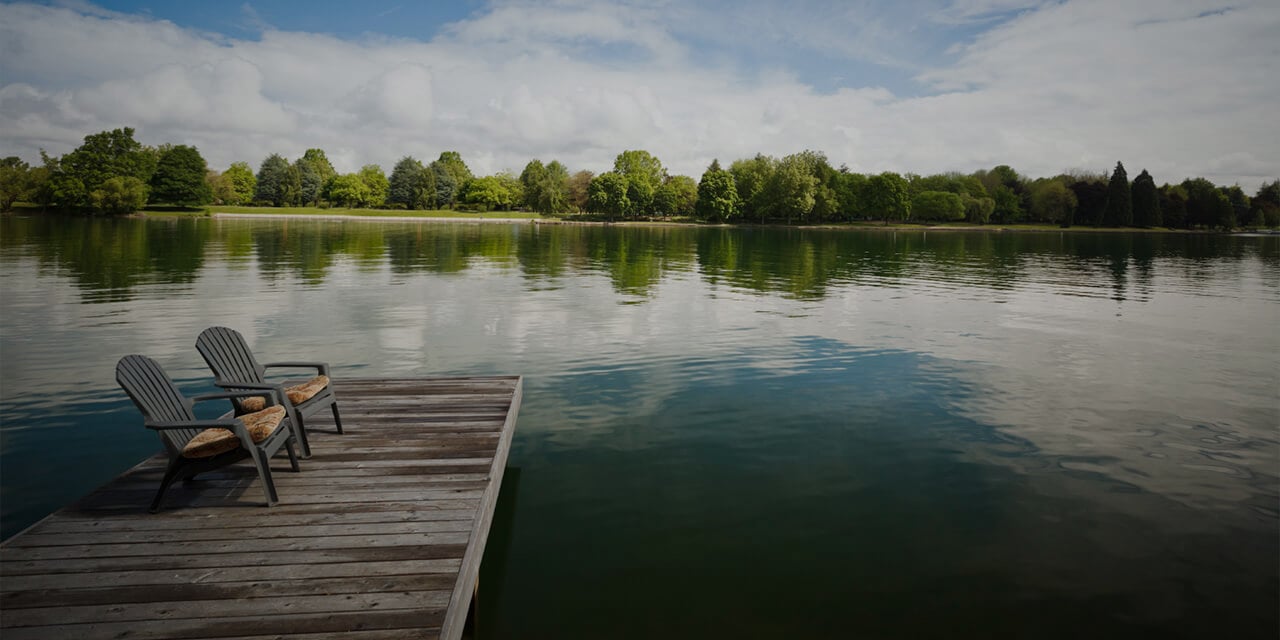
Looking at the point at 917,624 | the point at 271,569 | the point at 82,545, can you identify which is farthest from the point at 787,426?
the point at 82,545

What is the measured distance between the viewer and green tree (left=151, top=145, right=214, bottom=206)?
103 meters

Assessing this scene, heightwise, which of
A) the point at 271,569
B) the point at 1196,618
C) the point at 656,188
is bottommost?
the point at 1196,618

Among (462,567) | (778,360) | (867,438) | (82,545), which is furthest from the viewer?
(778,360)

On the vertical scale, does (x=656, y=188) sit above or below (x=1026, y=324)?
above

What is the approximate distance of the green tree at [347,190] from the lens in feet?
444

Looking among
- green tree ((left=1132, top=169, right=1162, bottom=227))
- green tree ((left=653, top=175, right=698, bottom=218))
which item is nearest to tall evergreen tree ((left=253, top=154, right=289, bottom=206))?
green tree ((left=653, top=175, right=698, bottom=218))

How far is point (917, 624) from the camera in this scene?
538 centimetres

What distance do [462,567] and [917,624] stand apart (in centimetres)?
355

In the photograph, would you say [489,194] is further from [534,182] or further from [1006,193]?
[1006,193]

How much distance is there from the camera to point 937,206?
134500 millimetres

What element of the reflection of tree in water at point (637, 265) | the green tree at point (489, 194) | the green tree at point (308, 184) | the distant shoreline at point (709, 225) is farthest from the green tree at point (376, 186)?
the reflection of tree in water at point (637, 265)

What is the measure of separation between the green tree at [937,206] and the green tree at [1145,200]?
1225 inches

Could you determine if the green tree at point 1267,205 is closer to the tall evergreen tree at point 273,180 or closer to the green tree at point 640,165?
the green tree at point 640,165

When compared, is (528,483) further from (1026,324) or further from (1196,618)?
(1026,324)
